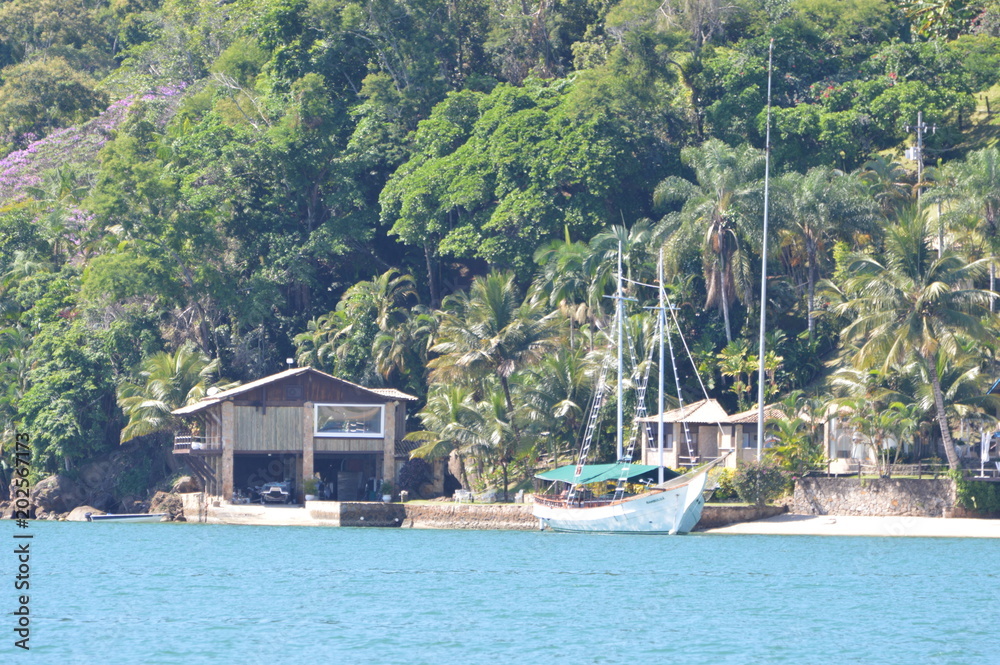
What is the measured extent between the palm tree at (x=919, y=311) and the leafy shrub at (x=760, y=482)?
4842mm

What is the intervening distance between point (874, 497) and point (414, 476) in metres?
20.0

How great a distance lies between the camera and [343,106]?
70625 millimetres

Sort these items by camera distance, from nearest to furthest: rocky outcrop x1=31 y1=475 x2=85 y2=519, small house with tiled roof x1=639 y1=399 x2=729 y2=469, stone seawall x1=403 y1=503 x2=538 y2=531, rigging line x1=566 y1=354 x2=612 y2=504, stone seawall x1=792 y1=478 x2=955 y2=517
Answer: stone seawall x1=792 y1=478 x2=955 y2=517 < rigging line x1=566 y1=354 x2=612 y2=504 < stone seawall x1=403 y1=503 x2=538 y2=531 < small house with tiled roof x1=639 y1=399 x2=729 y2=469 < rocky outcrop x1=31 y1=475 x2=85 y2=519

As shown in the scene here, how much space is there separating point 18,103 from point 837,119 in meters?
48.7

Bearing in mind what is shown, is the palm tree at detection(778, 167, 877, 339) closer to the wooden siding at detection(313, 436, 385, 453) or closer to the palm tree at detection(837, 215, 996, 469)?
the palm tree at detection(837, 215, 996, 469)

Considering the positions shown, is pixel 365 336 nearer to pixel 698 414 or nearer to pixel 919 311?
pixel 698 414

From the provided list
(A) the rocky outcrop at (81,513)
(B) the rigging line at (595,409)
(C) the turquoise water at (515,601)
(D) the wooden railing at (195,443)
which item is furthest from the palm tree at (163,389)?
(B) the rigging line at (595,409)

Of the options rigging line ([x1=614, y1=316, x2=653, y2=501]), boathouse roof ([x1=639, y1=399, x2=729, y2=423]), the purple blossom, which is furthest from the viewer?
the purple blossom

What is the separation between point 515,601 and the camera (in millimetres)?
31734

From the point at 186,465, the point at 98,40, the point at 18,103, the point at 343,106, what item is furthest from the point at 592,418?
the point at 98,40

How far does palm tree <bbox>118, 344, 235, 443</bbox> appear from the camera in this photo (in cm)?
6097

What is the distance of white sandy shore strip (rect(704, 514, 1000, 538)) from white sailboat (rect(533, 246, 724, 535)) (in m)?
1.90

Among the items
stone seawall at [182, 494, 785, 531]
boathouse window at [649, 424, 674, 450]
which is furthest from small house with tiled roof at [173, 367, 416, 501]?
boathouse window at [649, 424, 674, 450]

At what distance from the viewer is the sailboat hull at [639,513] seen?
45.7 metres
